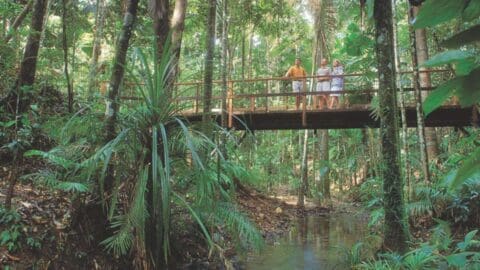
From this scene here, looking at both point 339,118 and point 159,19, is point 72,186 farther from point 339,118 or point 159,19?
point 339,118

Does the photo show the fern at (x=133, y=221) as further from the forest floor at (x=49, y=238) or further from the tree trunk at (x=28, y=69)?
the tree trunk at (x=28, y=69)

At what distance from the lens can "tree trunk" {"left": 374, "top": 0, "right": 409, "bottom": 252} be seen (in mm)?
5422

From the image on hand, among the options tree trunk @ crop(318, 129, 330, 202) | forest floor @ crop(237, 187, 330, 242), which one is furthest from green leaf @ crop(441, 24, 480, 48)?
tree trunk @ crop(318, 129, 330, 202)

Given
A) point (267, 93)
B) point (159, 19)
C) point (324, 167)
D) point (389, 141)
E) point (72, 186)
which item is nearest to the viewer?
point (72, 186)

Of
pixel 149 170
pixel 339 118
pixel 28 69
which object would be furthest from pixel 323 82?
pixel 149 170

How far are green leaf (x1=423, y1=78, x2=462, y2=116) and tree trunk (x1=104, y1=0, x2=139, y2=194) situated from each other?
16.1 ft

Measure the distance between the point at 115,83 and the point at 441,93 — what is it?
525cm

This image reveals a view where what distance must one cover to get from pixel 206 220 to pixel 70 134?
2056mm

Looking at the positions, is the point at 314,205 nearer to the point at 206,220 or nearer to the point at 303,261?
the point at 303,261

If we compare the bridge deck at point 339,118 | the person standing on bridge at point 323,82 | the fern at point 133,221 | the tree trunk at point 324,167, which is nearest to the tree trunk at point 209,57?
the fern at point 133,221

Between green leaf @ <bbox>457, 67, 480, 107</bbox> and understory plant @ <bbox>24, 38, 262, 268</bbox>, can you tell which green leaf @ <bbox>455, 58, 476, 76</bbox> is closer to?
green leaf @ <bbox>457, 67, 480, 107</bbox>

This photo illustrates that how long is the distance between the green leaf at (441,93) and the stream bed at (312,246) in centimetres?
613

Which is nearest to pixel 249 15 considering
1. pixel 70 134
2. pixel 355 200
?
pixel 355 200

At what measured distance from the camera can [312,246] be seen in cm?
854
